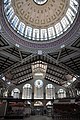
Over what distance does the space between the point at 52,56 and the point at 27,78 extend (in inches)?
854

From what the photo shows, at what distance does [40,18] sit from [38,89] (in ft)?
81.9

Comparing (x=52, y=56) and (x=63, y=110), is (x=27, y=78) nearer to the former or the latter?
(x=52, y=56)

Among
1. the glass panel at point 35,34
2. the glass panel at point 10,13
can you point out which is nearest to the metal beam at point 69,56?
the glass panel at point 35,34

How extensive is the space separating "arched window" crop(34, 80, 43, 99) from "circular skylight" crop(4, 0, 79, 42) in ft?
73.2

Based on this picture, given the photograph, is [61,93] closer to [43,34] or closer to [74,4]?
[43,34]

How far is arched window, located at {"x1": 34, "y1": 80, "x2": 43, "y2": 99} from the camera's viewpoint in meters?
47.8

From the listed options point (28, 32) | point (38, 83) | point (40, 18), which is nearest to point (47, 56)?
point (28, 32)

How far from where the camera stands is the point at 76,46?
25.3 metres

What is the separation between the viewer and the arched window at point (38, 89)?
1880 inches

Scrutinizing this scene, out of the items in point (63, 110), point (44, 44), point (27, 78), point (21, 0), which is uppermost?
point (21, 0)

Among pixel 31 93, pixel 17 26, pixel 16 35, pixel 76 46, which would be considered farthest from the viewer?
pixel 31 93

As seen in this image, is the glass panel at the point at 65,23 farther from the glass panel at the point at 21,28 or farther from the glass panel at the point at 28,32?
the glass panel at the point at 21,28

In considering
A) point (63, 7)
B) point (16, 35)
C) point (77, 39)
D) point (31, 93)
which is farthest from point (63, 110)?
point (31, 93)

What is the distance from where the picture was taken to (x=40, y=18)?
106ft
